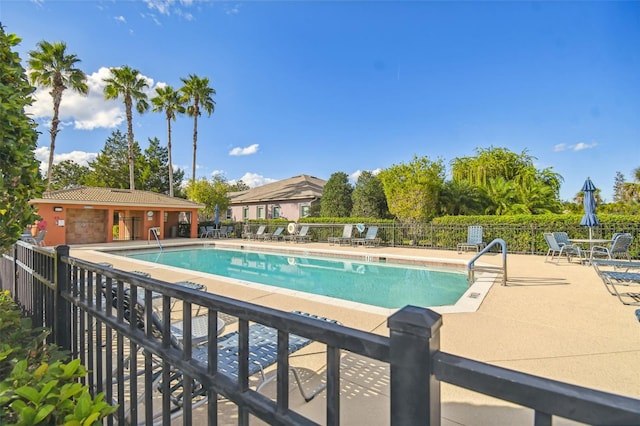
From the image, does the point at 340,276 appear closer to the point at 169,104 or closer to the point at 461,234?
the point at 461,234

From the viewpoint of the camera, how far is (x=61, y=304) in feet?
8.33

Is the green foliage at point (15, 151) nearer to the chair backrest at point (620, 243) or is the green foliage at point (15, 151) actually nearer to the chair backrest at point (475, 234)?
the chair backrest at point (620, 243)

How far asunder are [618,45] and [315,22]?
43.2 feet

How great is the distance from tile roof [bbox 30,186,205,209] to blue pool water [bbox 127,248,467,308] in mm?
5218

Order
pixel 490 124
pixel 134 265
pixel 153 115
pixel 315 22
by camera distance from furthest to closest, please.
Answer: pixel 153 115 < pixel 490 124 < pixel 315 22 < pixel 134 265

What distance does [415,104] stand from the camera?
19000 millimetres

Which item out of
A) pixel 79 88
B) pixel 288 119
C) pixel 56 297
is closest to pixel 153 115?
pixel 79 88

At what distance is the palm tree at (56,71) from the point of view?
60.5 ft

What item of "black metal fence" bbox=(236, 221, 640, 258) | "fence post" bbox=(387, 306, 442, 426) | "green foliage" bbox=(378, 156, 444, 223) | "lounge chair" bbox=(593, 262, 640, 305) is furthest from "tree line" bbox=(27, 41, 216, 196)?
"lounge chair" bbox=(593, 262, 640, 305)

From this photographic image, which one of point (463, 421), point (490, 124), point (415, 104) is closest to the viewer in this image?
point (463, 421)

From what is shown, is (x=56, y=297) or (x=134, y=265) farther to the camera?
(x=134, y=265)

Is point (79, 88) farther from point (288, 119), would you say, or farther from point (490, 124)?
point (490, 124)

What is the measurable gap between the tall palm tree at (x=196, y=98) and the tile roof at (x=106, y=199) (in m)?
5.65

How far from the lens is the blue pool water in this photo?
749 centimetres
